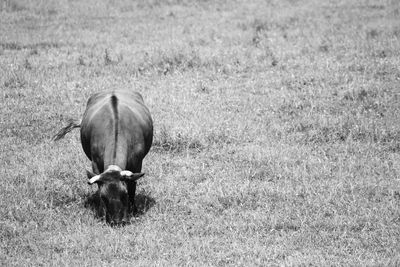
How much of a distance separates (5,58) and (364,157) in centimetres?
1067

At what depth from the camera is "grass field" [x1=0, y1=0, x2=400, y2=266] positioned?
283 inches

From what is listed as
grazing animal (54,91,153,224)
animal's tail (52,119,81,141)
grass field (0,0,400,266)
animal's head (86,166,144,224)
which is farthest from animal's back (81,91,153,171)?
grass field (0,0,400,266)

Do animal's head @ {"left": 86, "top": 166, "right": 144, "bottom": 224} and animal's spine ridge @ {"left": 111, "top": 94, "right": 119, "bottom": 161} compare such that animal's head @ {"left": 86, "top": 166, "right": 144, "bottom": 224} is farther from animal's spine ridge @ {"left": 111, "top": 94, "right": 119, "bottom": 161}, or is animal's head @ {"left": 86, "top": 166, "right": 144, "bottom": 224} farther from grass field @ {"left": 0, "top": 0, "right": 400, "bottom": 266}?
animal's spine ridge @ {"left": 111, "top": 94, "right": 119, "bottom": 161}

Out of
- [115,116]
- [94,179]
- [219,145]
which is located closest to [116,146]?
[115,116]

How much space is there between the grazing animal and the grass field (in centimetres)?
34

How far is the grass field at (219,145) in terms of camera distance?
7.20 meters

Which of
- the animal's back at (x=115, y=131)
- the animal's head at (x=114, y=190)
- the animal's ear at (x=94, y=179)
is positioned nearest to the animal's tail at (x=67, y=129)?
the animal's back at (x=115, y=131)

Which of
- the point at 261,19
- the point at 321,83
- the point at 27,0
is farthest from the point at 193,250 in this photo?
the point at 27,0

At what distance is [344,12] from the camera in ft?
73.9

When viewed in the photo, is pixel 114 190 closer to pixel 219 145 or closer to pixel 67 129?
pixel 67 129

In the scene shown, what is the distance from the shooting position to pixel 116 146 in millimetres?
8023

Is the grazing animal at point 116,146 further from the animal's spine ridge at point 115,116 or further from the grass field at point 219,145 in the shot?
the grass field at point 219,145

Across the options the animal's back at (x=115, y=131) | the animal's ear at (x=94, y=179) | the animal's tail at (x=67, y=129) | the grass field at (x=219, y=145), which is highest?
the animal's back at (x=115, y=131)

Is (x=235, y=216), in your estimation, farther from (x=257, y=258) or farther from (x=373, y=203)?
(x=373, y=203)
